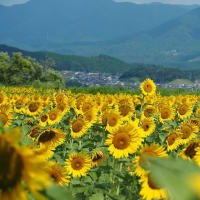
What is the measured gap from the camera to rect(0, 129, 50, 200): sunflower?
2.17ft

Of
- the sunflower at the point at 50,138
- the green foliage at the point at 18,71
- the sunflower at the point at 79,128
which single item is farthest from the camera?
the green foliage at the point at 18,71

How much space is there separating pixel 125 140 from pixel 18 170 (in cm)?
253

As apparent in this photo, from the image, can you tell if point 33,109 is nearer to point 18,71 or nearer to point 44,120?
point 44,120

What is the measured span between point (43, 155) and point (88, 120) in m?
4.56

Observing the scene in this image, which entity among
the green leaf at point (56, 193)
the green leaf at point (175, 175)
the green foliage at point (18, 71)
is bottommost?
the green foliage at point (18, 71)

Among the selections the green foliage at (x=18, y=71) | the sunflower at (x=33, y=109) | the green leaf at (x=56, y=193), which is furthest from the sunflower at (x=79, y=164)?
the green foliage at (x=18, y=71)

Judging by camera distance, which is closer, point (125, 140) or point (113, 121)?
point (125, 140)

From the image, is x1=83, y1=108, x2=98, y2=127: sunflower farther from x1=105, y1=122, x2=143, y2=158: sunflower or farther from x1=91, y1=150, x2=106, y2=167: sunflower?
x1=105, y1=122, x2=143, y2=158: sunflower

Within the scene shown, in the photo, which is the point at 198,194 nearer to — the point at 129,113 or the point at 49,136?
the point at 49,136

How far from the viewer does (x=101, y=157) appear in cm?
395

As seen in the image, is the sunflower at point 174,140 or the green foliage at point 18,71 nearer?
the sunflower at point 174,140

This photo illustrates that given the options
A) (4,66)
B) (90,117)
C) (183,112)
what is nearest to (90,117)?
(90,117)

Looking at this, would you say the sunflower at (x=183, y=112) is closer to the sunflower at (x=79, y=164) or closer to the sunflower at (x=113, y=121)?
the sunflower at (x=113, y=121)

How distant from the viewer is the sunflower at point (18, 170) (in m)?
0.66
